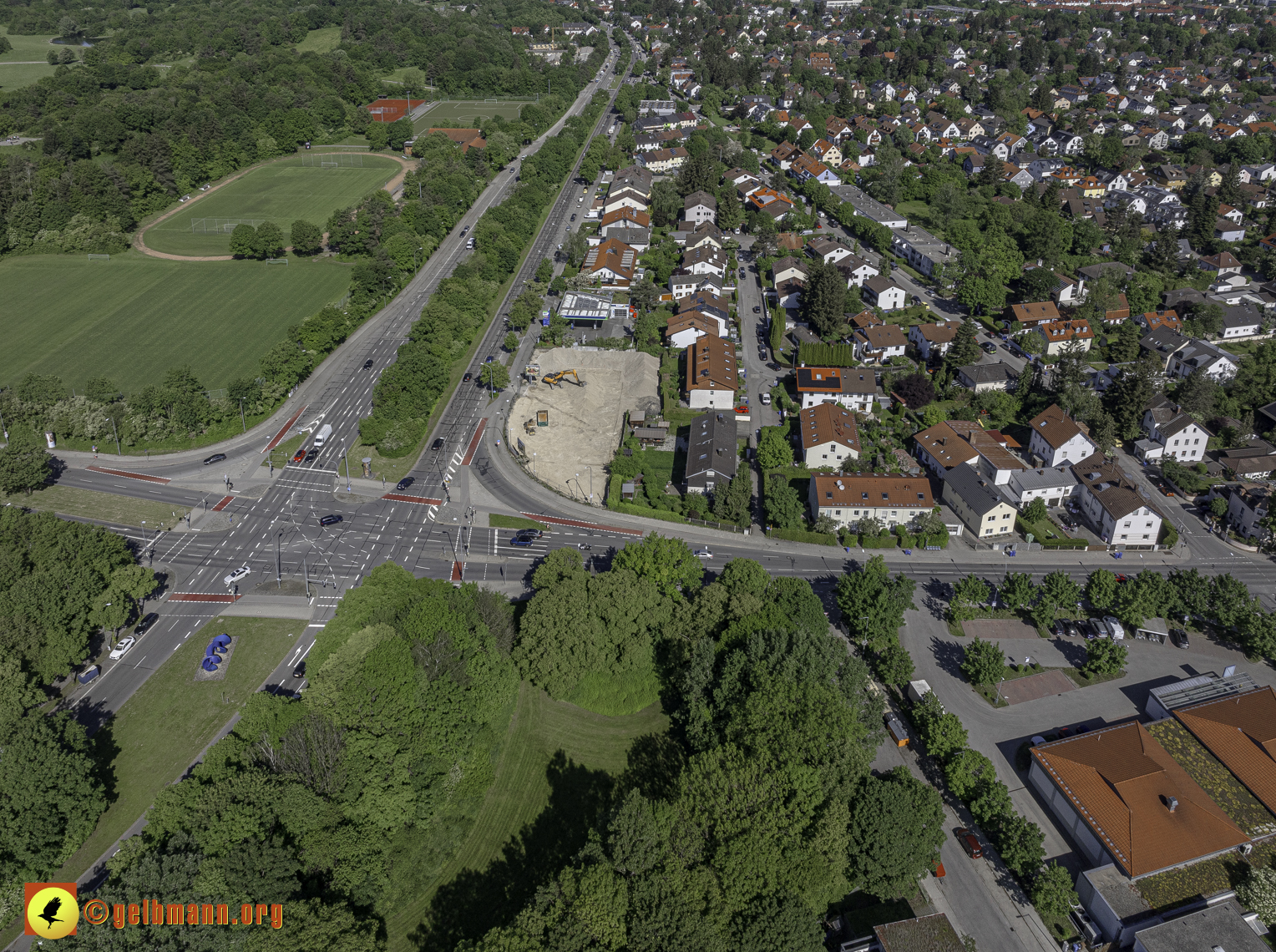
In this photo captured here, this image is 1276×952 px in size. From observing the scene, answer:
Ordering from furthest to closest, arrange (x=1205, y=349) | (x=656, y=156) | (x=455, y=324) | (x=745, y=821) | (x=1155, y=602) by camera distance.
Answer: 1. (x=656, y=156)
2. (x=455, y=324)
3. (x=1205, y=349)
4. (x=1155, y=602)
5. (x=745, y=821)

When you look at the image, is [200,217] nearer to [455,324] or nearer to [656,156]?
[455,324]

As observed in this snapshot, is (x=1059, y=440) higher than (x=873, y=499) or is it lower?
higher

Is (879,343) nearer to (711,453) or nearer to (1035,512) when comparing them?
(1035,512)

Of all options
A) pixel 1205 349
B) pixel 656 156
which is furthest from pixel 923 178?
pixel 1205 349

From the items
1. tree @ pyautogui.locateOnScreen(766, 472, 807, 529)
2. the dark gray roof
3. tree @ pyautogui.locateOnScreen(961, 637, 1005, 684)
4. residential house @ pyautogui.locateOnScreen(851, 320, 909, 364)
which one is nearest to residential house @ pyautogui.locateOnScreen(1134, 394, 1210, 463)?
the dark gray roof

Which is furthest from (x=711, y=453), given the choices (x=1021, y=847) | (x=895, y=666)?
(x=1021, y=847)

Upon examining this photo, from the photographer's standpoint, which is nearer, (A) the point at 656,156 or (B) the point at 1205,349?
(B) the point at 1205,349
